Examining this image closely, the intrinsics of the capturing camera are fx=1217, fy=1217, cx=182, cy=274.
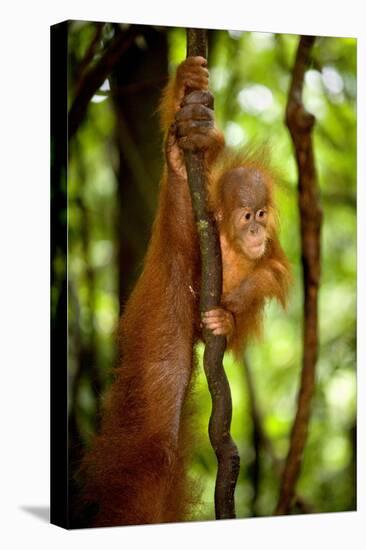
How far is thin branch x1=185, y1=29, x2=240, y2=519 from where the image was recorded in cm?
518

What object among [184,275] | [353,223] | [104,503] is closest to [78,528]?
[104,503]

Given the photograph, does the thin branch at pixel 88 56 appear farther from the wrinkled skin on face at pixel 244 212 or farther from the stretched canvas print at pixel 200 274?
the wrinkled skin on face at pixel 244 212

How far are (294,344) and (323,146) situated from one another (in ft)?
3.21

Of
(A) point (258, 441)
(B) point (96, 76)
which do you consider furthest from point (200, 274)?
(B) point (96, 76)

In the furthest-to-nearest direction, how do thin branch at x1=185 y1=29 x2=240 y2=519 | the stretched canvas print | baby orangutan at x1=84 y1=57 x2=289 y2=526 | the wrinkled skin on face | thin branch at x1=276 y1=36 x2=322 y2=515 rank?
thin branch at x1=276 y1=36 x2=322 y2=515 < the wrinkled skin on face < baby orangutan at x1=84 y1=57 x2=289 y2=526 < the stretched canvas print < thin branch at x1=185 y1=29 x2=240 y2=519

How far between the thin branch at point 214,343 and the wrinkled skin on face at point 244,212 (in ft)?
0.94

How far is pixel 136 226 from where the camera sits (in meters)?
5.50

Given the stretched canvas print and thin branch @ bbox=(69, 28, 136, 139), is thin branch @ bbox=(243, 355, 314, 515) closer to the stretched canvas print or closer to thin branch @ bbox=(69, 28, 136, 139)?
the stretched canvas print

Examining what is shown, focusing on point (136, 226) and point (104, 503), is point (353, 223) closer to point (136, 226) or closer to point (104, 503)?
point (136, 226)

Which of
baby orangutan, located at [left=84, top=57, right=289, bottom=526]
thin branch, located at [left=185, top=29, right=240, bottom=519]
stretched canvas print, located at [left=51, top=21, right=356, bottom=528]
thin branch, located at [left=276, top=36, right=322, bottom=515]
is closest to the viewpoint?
thin branch, located at [left=185, top=29, right=240, bottom=519]

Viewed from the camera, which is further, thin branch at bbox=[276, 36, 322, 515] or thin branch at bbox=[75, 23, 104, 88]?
thin branch at bbox=[276, 36, 322, 515]

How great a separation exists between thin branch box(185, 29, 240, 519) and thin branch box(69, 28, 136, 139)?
0.29 metres

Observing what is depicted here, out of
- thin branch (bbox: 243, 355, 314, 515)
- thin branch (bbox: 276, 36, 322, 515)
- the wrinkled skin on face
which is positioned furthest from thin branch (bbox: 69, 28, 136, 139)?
thin branch (bbox: 243, 355, 314, 515)

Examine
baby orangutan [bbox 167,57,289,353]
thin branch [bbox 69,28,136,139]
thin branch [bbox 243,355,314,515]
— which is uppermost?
thin branch [bbox 69,28,136,139]
